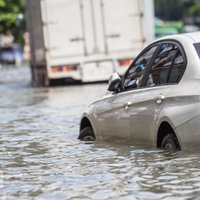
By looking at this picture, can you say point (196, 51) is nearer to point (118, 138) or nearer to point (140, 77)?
point (140, 77)

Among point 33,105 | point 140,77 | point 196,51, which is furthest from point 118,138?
point 33,105

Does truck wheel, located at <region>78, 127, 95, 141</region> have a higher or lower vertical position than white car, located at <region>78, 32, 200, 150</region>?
lower

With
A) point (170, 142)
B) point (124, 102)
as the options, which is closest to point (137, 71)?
point (124, 102)

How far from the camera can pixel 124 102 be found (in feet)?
31.3

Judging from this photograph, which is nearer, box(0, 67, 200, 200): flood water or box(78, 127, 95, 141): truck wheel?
box(0, 67, 200, 200): flood water

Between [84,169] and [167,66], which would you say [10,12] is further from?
[84,169]

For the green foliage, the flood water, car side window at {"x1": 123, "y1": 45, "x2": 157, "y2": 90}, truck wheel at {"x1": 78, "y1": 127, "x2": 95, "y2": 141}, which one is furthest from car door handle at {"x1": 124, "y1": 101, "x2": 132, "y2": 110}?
the green foliage

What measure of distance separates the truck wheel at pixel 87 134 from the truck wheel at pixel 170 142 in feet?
7.42

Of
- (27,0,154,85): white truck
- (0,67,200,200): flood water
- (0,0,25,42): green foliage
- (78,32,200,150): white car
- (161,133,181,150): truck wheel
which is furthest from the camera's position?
(0,0,25,42): green foliage

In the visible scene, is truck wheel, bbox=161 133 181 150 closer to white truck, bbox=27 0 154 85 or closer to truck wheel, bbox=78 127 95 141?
truck wheel, bbox=78 127 95 141

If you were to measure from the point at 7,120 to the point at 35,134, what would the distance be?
2.99m

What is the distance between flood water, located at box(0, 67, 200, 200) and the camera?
712 cm

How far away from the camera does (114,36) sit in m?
25.4

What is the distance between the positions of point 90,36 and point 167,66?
54.0 feet
